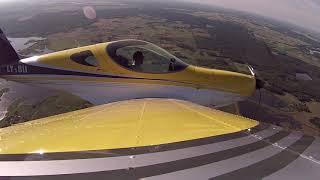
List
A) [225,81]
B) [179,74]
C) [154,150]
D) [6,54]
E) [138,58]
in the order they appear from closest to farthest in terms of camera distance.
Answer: [154,150], [138,58], [179,74], [225,81], [6,54]

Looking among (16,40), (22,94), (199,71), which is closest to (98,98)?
(199,71)

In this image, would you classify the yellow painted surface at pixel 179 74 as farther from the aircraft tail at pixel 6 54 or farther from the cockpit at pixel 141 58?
the aircraft tail at pixel 6 54

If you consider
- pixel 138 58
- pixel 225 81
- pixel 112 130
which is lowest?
pixel 225 81

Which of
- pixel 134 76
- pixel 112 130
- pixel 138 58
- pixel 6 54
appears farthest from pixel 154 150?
pixel 6 54

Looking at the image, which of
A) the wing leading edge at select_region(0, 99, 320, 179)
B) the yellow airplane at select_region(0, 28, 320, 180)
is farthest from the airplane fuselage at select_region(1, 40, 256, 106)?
the wing leading edge at select_region(0, 99, 320, 179)

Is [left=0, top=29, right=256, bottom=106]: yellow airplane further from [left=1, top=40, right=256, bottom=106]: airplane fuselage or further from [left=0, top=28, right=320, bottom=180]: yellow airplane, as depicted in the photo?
[left=0, top=28, right=320, bottom=180]: yellow airplane

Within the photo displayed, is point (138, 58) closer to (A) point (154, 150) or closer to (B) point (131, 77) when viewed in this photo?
(B) point (131, 77)

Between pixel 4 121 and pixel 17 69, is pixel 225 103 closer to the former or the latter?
pixel 17 69
